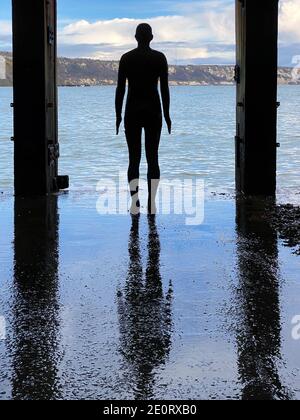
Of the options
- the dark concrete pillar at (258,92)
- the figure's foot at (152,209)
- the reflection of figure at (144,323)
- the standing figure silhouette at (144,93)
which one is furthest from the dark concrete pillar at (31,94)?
the reflection of figure at (144,323)

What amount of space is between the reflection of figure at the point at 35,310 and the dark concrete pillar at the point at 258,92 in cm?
325

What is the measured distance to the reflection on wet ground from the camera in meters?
4.34

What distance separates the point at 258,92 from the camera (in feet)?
38.5

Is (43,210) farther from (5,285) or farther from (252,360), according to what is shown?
(252,360)

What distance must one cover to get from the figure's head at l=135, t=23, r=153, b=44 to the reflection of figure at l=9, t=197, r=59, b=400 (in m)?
2.32

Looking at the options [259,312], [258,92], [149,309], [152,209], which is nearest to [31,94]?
[152,209]

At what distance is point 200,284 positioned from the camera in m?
6.49

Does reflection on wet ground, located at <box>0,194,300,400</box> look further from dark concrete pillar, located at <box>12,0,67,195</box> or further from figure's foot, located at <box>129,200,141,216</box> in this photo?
dark concrete pillar, located at <box>12,0,67,195</box>

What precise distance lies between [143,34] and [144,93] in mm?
684

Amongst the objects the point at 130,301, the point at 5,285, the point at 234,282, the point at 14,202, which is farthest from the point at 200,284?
the point at 14,202

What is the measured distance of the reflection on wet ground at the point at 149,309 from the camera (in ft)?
14.3

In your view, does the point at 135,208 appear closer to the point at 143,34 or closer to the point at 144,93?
the point at 144,93

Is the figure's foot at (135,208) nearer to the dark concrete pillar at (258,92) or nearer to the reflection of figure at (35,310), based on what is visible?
the reflection of figure at (35,310)

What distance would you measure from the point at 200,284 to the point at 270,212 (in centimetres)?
392
